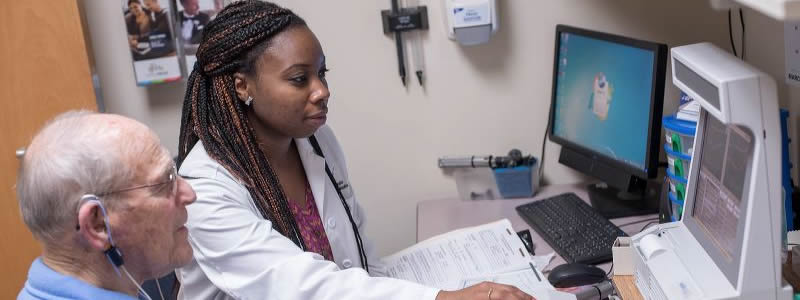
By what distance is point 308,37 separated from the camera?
165cm

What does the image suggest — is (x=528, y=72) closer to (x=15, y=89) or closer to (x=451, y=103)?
(x=451, y=103)

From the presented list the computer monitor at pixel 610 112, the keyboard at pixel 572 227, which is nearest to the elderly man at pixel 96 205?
the keyboard at pixel 572 227

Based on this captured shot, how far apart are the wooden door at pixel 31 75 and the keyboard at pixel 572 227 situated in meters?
1.32

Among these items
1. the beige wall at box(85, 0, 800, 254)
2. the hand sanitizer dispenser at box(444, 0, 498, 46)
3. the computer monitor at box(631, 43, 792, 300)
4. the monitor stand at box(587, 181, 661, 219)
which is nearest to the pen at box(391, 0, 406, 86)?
the beige wall at box(85, 0, 800, 254)

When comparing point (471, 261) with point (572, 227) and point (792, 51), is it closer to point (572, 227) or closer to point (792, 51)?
point (572, 227)


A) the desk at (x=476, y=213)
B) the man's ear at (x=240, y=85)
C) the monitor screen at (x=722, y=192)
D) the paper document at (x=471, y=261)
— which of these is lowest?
the desk at (x=476, y=213)

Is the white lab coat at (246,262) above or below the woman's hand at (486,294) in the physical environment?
above

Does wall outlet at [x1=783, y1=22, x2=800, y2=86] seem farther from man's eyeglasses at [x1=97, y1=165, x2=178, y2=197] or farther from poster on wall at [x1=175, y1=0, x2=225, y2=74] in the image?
poster on wall at [x1=175, y1=0, x2=225, y2=74]

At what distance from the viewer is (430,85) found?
2.40 m

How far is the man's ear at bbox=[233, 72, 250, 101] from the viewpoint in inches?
65.2

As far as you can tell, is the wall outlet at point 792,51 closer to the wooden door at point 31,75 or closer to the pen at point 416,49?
the pen at point 416,49

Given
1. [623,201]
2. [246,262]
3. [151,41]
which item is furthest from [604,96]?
[151,41]

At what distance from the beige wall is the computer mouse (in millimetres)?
813

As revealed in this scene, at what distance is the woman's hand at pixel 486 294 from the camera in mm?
1395
